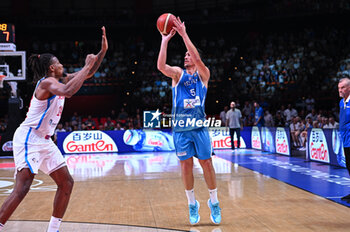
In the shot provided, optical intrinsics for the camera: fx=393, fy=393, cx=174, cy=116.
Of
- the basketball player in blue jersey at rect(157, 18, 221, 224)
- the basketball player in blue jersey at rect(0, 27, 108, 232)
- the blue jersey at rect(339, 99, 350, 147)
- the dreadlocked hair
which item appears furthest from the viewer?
the blue jersey at rect(339, 99, 350, 147)

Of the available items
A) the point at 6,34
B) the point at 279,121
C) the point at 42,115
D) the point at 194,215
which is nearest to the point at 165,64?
the point at 42,115

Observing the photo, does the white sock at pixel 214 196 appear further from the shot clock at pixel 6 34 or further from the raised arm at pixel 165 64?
the shot clock at pixel 6 34

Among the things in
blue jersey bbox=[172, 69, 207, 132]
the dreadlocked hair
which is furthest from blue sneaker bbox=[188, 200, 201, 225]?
the dreadlocked hair

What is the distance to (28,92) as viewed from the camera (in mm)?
20938

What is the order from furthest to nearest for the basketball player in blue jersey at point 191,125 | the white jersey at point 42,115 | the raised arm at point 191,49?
the basketball player in blue jersey at point 191,125 → the raised arm at point 191,49 → the white jersey at point 42,115

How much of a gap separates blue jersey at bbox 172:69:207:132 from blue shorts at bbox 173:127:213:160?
7 centimetres

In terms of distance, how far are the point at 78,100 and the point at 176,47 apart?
6.59m

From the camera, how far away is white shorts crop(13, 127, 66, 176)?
11.6 feet

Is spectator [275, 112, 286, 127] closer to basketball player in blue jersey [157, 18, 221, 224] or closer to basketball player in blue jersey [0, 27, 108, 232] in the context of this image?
basketball player in blue jersey [157, 18, 221, 224]

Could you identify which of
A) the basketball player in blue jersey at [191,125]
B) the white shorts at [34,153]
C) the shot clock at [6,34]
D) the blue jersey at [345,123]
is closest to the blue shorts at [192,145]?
the basketball player in blue jersey at [191,125]

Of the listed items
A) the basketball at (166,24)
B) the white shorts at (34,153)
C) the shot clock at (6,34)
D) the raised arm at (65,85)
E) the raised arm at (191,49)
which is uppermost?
the shot clock at (6,34)

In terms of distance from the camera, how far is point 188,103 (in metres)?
4.46

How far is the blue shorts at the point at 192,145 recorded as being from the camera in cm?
441

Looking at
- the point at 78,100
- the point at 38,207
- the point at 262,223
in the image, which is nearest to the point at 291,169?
the point at 262,223
